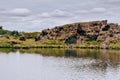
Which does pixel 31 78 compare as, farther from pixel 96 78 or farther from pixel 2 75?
pixel 96 78

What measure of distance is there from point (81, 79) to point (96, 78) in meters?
4.83

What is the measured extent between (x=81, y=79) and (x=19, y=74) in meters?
21.0

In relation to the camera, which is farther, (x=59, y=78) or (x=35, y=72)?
(x=35, y=72)

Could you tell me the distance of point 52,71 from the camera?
105m

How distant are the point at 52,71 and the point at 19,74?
11.4 metres

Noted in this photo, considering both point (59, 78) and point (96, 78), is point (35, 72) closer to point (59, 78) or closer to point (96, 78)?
point (59, 78)

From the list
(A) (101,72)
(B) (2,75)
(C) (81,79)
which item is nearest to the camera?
(C) (81,79)

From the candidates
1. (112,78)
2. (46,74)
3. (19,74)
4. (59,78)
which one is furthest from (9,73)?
(112,78)

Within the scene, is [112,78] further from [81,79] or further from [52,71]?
[52,71]

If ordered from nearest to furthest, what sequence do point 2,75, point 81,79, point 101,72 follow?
point 81,79 → point 2,75 → point 101,72

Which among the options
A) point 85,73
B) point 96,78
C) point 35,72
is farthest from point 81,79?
point 35,72

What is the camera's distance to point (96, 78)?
297ft

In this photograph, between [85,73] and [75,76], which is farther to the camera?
[85,73]

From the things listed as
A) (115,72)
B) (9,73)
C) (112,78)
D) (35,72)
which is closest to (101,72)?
(115,72)
